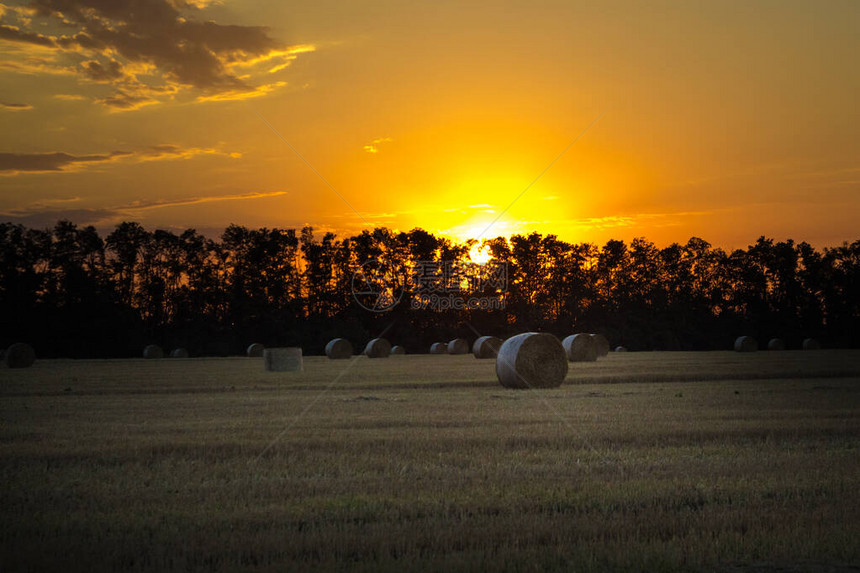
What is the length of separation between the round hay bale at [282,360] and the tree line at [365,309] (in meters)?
38.7

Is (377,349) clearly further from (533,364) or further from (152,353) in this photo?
(533,364)

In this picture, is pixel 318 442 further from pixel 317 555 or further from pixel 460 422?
pixel 317 555

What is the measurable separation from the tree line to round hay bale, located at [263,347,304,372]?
38.7 metres

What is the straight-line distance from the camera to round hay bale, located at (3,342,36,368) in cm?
4078

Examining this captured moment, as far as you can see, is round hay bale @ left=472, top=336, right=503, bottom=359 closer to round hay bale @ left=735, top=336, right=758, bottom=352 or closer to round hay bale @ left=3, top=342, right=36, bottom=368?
round hay bale @ left=735, top=336, right=758, bottom=352

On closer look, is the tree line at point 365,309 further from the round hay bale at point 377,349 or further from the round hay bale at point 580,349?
the round hay bale at point 580,349

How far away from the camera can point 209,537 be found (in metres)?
6.72

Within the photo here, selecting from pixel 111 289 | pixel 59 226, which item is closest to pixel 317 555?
pixel 111 289

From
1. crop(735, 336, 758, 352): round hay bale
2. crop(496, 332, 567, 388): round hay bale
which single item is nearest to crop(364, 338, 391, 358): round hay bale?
crop(735, 336, 758, 352): round hay bale

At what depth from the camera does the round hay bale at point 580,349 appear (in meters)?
42.9

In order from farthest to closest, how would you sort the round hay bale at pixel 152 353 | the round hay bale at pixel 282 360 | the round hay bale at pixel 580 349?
the round hay bale at pixel 152 353 < the round hay bale at pixel 580 349 < the round hay bale at pixel 282 360

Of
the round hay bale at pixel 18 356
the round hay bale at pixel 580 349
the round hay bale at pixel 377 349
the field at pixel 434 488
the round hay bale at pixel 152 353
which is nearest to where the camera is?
the field at pixel 434 488

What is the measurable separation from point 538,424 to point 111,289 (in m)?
69.2

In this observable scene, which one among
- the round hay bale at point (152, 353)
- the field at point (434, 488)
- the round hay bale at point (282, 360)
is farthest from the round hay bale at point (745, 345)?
the field at point (434, 488)
